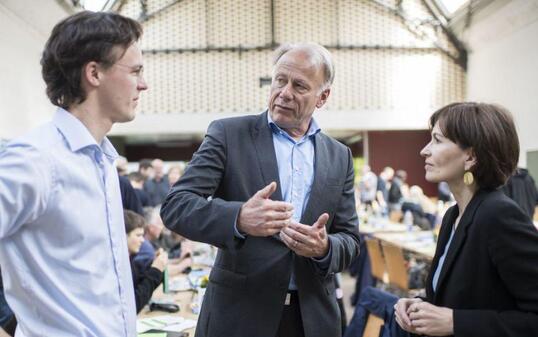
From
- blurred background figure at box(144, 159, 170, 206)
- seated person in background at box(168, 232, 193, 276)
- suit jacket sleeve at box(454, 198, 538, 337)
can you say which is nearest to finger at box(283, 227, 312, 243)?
suit jacket sleeve at box(454, 198, 538, 337)

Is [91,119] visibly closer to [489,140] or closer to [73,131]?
[73,131]

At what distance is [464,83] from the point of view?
10719 millimetres

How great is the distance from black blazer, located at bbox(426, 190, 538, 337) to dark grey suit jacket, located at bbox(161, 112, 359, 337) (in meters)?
0.34

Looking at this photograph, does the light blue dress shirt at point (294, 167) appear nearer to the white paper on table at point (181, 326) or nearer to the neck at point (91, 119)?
the neck at point (91, 119)

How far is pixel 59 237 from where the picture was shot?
1.08 m

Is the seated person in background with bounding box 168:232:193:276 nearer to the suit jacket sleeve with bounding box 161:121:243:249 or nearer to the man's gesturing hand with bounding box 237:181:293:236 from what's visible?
the suit jacket sleeve with bounding box 161:121:243:249

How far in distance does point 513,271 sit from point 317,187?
62 centimetres

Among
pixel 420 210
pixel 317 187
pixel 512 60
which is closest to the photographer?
pixel 317 187

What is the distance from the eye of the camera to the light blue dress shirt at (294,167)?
5.51 ft

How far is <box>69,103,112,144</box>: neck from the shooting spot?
1.22 m

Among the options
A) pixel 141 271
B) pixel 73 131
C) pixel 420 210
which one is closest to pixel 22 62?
pixel 141 271

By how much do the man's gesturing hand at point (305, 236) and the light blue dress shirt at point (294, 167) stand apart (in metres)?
0.18

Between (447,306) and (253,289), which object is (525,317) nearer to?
(447,306)

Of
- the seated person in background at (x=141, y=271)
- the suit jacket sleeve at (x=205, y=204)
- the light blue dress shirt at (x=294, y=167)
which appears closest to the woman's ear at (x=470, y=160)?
the light blue dress shirt at (x=294, y=167)
